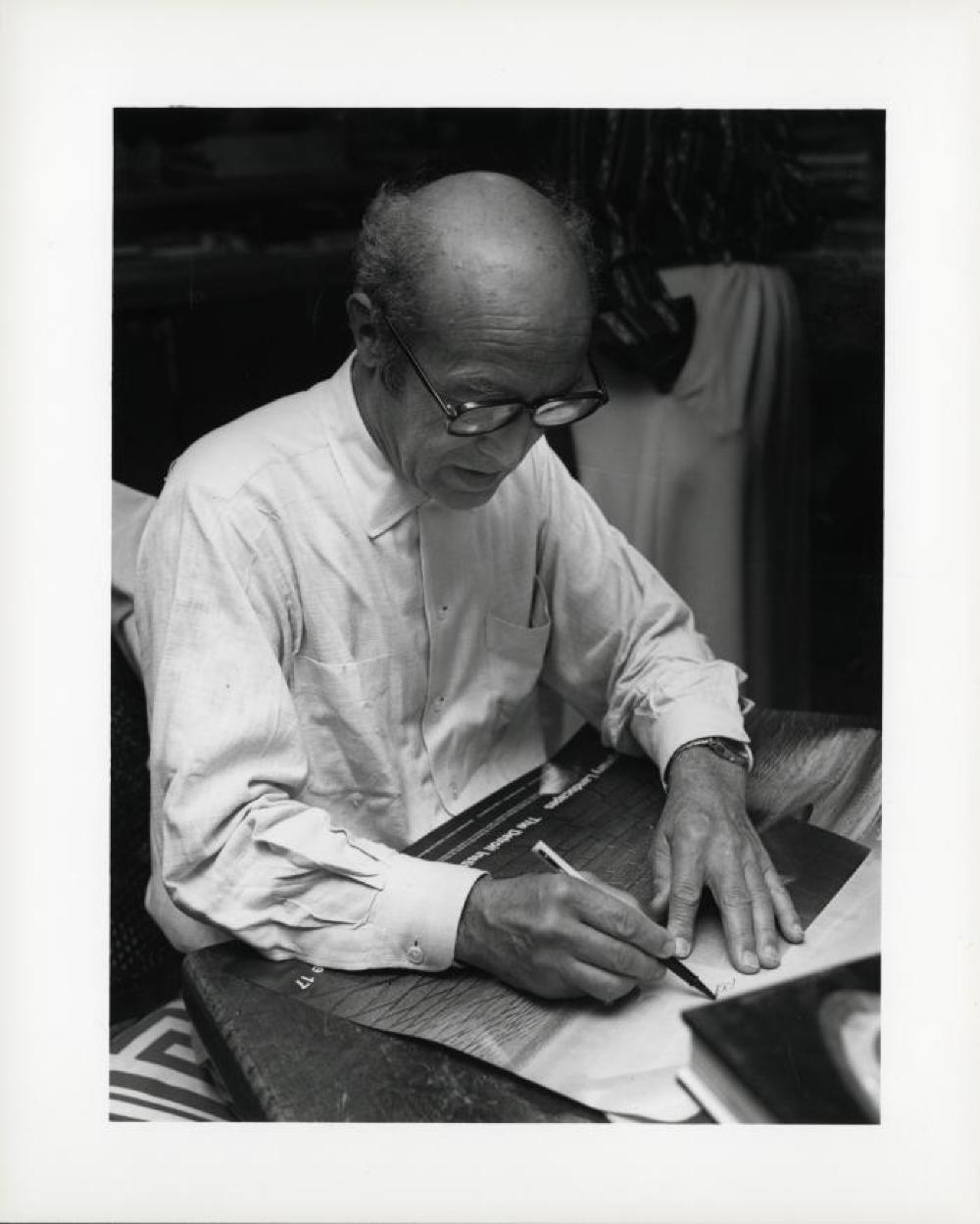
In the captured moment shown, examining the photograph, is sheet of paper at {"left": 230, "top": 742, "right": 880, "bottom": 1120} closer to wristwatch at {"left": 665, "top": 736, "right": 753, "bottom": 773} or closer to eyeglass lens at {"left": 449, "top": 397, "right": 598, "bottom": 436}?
wristwatch at {"left": 665, "top": 736, "right": 753, "bottom": 773}

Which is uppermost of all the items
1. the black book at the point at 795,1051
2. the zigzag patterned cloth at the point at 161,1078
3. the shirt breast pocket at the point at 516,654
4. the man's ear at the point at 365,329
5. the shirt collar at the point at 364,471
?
the man's ear at the point at 365,329

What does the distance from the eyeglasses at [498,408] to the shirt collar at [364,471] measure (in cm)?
16

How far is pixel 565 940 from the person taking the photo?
140 cm

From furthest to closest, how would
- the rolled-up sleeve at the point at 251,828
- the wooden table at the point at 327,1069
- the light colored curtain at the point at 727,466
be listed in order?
the light colored curtain at the point at 727,466
the rolled-up sleeve at the point at 251,828
the wooden table at the point at 327,1069

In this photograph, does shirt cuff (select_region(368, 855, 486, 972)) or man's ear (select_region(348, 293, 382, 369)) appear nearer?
shirt cuff (select_region(368, 855, 486, 972))

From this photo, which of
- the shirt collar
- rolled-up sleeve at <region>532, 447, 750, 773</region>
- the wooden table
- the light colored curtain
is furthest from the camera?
the light colored curtain

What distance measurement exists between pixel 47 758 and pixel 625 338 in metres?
1.19

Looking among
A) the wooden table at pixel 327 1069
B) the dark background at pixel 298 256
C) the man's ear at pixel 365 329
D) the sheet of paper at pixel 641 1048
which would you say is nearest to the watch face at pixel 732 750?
the dark background at pixel 298 256

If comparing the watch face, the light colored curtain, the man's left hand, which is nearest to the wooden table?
the man's left hand

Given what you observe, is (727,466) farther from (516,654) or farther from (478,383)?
(478,383)

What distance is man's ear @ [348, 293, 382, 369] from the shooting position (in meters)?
1.58

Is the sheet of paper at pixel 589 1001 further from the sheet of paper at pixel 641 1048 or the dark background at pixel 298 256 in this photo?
the dark background at pixel 298 256

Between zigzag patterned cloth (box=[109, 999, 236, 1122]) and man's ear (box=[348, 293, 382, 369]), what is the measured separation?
81 centimetres

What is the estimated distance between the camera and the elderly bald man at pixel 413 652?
4.81 ft
